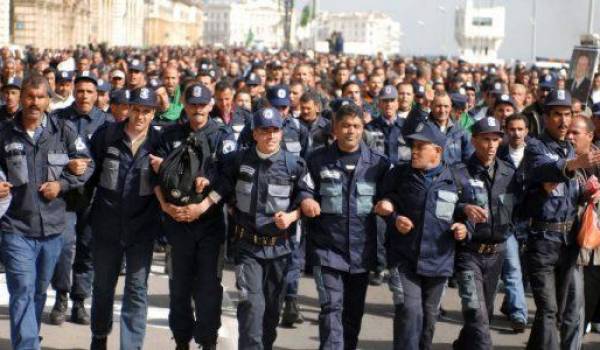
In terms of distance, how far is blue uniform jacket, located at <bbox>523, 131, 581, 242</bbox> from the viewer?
7785 mm

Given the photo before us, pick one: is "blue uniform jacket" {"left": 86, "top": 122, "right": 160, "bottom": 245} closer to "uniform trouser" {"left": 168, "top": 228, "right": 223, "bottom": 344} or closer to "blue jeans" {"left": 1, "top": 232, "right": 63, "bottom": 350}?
"uniform trouser" {"left": 168, "top": 228, "right": 223, "bottom": 344}

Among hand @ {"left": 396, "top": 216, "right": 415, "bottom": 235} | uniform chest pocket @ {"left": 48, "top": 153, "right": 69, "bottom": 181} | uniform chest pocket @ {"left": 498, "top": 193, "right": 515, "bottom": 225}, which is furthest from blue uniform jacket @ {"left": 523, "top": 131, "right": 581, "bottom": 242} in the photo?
uniform chest pocket @ {"left": 48, "top": 153, "right": 69, "bottom": 181}

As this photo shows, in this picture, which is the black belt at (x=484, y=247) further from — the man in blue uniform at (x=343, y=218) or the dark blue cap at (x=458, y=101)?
the dark blue cap at (x=458, y=101)

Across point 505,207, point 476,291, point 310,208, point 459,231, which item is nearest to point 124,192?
point 310,208

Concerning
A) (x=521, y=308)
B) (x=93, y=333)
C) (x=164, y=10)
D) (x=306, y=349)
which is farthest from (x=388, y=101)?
(x=164, y=10)

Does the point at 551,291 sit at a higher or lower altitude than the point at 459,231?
lower

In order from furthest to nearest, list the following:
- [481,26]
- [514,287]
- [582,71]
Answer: [481,26] < [582,71] < [514,287]

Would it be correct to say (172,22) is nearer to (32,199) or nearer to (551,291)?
(32,199)

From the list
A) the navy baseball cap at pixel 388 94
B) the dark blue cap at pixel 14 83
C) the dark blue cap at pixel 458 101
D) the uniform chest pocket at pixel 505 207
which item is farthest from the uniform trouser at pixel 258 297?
the dark blue cap at pixel 458 101

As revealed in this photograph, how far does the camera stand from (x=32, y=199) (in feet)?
24.4

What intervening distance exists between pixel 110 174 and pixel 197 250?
0.79 meters

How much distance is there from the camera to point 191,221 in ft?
24.9

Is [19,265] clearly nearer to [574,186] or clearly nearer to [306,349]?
[306,349]

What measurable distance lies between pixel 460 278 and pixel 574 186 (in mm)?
1092
